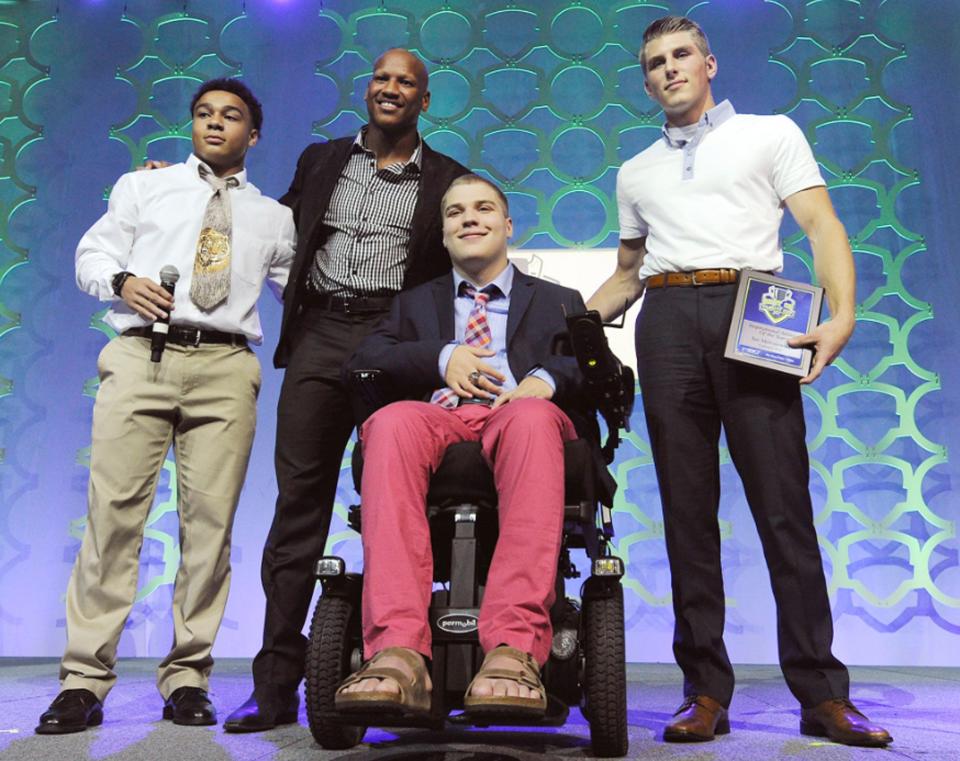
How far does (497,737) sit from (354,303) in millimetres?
1025

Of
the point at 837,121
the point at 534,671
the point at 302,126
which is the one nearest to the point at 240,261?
the point at 534,671

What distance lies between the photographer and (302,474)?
216 centimetres

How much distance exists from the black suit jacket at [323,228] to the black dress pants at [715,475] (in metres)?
0.56

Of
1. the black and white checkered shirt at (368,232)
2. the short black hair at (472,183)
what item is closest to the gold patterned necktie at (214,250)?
the black and white checkered shirt at (368,232)

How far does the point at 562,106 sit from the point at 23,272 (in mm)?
2334

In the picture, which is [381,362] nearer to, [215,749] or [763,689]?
[215,749]

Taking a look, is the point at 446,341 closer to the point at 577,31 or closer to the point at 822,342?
→ the point at 822,342

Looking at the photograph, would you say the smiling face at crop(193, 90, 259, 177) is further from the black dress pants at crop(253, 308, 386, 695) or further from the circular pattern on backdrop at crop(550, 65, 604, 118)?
the circular pattern on backdrop at crop(550, 65, 604, 118)

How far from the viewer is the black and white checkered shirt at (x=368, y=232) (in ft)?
7.52

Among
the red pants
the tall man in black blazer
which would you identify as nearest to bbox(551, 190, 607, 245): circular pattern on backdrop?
the tall man in black blazer

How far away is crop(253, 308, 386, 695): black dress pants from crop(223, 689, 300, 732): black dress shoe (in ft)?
0.09

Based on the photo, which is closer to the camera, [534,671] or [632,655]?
[534,671]

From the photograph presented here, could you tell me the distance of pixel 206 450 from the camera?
2184 millimetres

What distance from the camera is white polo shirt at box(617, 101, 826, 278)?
82.0 inches
